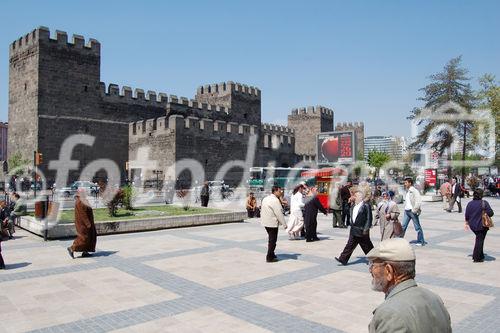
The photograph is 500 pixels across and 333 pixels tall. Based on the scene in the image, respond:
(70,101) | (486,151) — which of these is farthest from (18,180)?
(486,151)

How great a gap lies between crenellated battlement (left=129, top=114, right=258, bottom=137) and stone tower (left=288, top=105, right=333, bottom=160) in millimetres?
21115

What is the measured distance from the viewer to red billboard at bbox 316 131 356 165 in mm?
27261

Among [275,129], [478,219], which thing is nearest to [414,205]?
[478,219]

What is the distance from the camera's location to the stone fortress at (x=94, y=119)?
30.6 m

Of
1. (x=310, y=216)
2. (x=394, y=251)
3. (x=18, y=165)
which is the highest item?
(x=18, y=165)

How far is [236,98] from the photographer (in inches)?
1726

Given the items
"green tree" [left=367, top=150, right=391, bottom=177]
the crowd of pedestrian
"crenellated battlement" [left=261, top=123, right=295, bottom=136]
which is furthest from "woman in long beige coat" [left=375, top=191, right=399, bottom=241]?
"green tree" [left=367, top=150, right=391, bottom=177]

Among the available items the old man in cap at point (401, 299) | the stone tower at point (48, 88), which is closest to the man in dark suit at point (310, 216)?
the old man in cap at point (401, 299)

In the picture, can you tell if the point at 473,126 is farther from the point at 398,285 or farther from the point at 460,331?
the point at 398,285

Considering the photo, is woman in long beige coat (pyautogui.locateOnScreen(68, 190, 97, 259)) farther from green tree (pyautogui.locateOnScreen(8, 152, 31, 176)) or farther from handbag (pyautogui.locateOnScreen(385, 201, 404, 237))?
green tree (pyautogui.locateOnScreen(8, 152, 31, 176))

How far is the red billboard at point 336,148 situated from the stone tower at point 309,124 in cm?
2740

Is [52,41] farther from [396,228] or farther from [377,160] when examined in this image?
[377,160]

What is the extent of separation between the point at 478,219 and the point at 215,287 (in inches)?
210

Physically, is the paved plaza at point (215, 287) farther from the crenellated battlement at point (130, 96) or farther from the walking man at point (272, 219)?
the crenellated battlement at point (130, 96)
